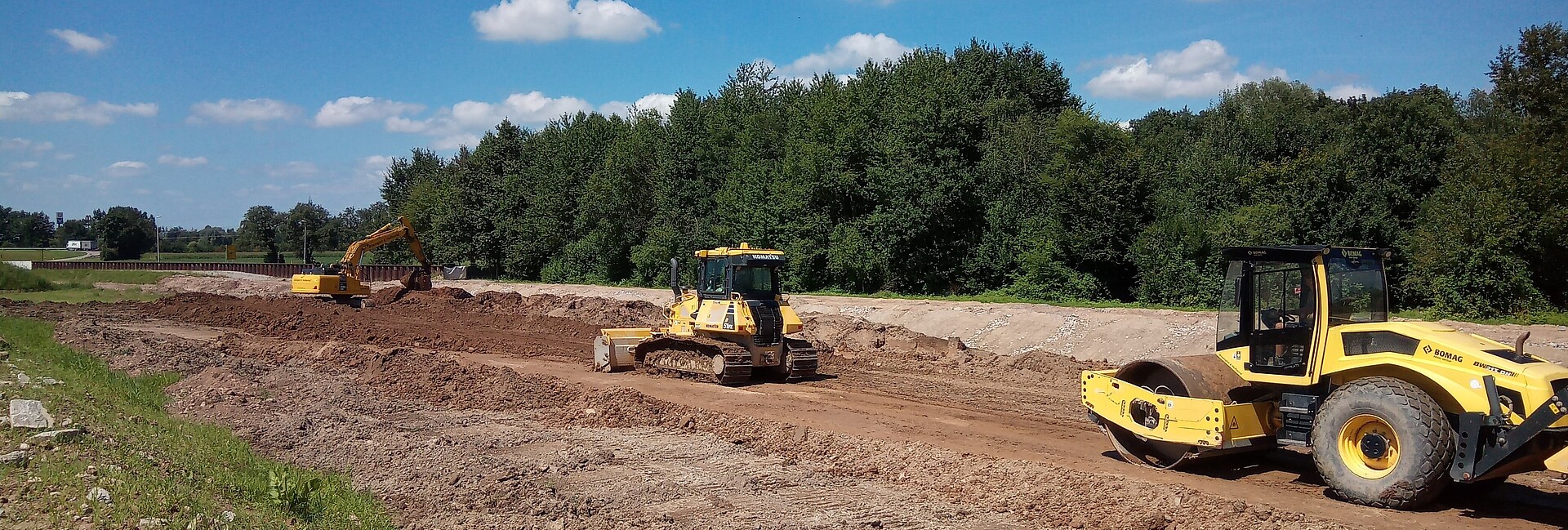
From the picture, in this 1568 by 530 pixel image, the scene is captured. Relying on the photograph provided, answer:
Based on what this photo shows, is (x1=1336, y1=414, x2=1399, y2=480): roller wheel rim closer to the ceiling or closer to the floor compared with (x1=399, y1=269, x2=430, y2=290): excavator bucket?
closer to the floor

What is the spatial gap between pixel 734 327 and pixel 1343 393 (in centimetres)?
1026

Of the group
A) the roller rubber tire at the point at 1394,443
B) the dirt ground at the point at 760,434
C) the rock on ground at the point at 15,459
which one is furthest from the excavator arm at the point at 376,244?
the roller rubber tire at the point at 1394,443

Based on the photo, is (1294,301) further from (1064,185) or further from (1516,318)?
(1064,185)

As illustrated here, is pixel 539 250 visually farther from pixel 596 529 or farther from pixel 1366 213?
pixel 596 529

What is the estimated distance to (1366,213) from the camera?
3212 cm

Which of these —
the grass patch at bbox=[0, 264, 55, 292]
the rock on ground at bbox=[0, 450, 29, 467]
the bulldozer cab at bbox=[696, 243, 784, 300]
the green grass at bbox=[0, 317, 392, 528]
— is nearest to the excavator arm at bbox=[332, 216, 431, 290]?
the bulldozer cab at bbox=[696, 243, 784, 300]

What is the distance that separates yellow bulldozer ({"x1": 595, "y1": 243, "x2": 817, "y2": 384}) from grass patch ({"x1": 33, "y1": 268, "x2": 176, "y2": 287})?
46269 millimetres

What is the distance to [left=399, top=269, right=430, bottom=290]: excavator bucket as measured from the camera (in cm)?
3588

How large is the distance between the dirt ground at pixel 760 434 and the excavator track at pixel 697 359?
0.93 feet

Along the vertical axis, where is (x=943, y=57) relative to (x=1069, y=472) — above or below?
above

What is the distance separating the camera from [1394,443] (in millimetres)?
8125

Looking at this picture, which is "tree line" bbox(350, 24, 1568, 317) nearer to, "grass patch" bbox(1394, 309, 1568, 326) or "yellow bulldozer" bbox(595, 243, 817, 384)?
"grass patch" bbox(1394, 309, 1568, 326)

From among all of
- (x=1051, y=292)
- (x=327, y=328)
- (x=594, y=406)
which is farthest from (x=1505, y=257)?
(x=327, y=328)

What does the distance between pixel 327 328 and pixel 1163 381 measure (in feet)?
76.2
